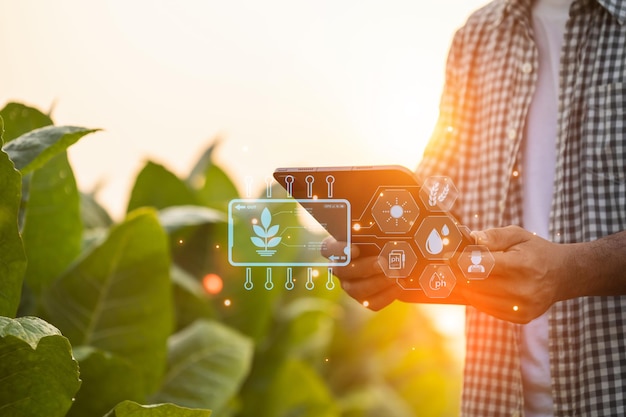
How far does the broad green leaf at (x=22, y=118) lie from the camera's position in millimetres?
1286

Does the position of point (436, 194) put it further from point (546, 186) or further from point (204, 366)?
point (204, 366)

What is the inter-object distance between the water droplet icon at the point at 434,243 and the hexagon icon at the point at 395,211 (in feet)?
0.11

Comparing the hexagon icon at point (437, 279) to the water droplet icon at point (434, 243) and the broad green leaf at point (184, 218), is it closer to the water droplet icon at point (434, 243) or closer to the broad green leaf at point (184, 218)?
the water droplet icon at point (434, 243)

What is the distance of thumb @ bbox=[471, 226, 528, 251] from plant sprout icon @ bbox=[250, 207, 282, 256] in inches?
12.6

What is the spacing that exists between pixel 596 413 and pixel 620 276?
31 cm

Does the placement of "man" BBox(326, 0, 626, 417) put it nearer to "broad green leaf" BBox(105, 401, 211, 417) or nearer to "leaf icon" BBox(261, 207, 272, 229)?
"leaf icon" BBox(261, 207, 272, 229)

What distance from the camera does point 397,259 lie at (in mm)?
1164

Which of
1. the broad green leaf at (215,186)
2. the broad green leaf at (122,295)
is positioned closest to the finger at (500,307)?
the broad green leaf at (122,295)

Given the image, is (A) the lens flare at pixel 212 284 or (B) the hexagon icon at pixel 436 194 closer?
(B) the hexagon icon at pixel 436 194

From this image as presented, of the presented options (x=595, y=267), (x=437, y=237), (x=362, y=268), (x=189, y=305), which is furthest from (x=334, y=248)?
(x=189, y=305)

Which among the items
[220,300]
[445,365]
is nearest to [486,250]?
[220,300]

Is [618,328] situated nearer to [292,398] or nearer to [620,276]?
[620,276]

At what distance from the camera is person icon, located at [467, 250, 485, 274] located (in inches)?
45.1

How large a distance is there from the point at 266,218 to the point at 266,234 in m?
0.03
